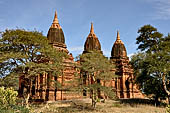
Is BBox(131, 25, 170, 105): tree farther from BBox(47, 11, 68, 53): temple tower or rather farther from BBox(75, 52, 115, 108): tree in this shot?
BBox(47, 11, 68, 53): temple tower

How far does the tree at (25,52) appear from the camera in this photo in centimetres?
1490

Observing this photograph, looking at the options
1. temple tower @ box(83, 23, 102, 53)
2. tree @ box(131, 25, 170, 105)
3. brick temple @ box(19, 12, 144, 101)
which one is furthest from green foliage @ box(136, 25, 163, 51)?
temple tower @ box(83, 23, 102, 53)

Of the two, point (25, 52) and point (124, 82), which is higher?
point (25, 52)

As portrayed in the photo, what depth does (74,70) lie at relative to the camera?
2727 cm

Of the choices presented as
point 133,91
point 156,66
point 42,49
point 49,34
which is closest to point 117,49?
point 133,91

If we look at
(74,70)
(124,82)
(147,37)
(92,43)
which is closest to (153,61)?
(147,37)

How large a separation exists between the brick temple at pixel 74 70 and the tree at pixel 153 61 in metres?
5.00

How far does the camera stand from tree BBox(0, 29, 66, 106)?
14.9m

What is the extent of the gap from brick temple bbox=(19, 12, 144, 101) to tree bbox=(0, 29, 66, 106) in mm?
10283

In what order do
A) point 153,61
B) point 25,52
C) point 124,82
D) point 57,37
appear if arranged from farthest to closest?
1. point 124,82
2. point 57,37
3. point 153,61
4. point 25,52

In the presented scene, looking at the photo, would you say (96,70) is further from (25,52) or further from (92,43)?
(92,43)

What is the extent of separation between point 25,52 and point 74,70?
40.3ft

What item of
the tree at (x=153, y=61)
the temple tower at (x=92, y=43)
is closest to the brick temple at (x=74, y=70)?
the temple tower at (x=92, y=43)

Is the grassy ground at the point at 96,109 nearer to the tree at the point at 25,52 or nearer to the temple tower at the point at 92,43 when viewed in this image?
the tree at the point at 25,52
